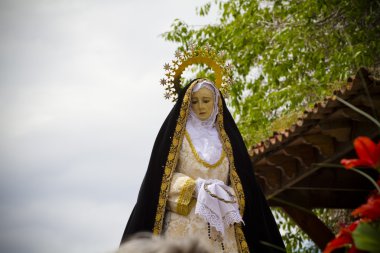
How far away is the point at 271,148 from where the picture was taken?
7.89m

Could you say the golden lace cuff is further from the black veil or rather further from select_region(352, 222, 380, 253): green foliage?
select_region(352, 222, 380, 253): green foliage

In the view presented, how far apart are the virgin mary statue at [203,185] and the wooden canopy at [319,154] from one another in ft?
1.04

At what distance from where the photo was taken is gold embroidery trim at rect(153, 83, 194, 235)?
6.14m

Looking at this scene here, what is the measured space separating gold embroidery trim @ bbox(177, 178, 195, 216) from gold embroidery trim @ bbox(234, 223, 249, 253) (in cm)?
35

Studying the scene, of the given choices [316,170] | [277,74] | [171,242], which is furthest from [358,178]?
[171,242]

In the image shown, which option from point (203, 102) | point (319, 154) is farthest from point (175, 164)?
point (319, 154)

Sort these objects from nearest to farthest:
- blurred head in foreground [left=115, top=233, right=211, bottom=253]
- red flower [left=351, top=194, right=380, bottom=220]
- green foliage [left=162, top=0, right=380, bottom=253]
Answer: blurred head in foreground [left=115, top=233, right=211, bottom=253]
red flower [left=351, top=194, right=380, bottom=220]
green foliage [left=162, top=0, right=380, bottom=253]

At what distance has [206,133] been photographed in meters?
6.52

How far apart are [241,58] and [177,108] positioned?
7.58 m

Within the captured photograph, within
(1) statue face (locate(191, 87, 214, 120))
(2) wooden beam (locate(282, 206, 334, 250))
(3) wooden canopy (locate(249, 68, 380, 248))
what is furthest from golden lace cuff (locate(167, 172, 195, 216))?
(2) wooden beam (locate(282, 206, 334, 250))

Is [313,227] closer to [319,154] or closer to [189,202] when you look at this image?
[319,154]

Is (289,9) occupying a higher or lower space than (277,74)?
higher

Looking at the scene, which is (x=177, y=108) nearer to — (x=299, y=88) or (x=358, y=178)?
(x=358, y=178)

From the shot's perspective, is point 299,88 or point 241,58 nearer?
point 299,88
